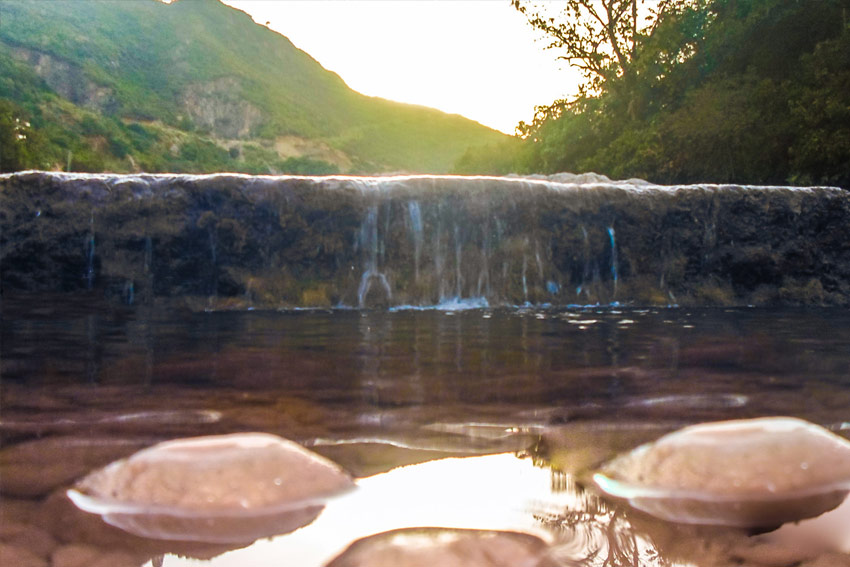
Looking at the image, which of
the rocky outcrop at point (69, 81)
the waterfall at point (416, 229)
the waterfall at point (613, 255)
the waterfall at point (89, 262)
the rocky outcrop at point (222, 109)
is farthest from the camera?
the rocky outcrop at point (222, 109)

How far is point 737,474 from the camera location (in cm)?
148

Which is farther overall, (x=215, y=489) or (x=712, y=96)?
(x=712, y=96)

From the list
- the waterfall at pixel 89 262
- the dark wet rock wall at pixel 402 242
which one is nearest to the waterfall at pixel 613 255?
the dark wet rock wall at pixel 402 242

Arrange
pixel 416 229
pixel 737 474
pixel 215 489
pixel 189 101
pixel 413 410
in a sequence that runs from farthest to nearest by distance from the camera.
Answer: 1. pixel 189 101
2. pixel 416 229
3. pixel 413 410
4. pixel 737 474
5. pixel 215 489

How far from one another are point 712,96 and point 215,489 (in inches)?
743

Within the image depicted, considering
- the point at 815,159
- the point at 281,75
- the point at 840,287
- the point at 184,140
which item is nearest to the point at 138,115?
the point at 184,140

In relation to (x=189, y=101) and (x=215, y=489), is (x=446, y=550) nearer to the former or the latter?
(x=215, y=489)

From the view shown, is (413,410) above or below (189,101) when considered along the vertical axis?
below

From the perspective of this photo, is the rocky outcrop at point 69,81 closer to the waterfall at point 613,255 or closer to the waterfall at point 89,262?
the waterfall at point 89,262

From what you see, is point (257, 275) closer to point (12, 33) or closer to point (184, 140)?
point (184, 140)

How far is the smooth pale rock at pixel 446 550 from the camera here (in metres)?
1.13

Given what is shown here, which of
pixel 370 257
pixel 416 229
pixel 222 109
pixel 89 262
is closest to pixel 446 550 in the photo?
pixel 370 257

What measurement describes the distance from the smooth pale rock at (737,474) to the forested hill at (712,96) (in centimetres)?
1440

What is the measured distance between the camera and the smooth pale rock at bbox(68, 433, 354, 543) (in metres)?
1.28
